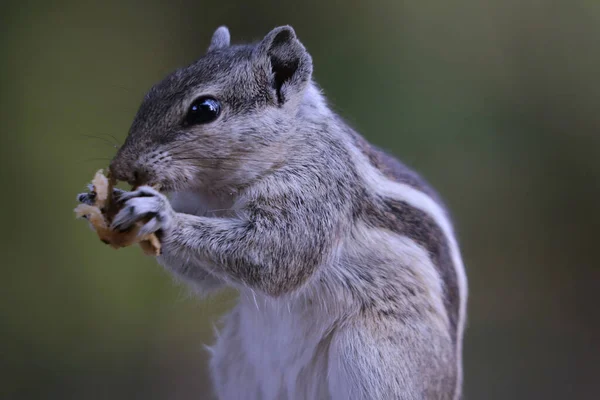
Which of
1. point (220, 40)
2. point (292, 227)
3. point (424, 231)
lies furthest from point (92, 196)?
point (424, 231)

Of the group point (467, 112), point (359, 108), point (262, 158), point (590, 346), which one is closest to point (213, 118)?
point (262, 158)

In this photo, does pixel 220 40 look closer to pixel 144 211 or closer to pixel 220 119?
pixel 220 119

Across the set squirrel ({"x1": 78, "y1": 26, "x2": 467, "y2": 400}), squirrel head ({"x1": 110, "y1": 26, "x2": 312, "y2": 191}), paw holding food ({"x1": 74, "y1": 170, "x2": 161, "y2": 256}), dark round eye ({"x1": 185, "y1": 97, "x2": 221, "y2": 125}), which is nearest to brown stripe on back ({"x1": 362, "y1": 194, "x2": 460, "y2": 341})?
squirrel ({"x1": 78, "y1": 26, "x2": 467, "y2": 400})

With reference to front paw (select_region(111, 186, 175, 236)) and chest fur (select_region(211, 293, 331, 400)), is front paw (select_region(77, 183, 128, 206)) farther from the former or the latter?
chest fur (select_region(211, 293, 331, 400))

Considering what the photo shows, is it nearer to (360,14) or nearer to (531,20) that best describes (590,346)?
(531,20)

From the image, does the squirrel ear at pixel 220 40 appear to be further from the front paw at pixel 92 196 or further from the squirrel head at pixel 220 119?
the front paw at pixel 92 196

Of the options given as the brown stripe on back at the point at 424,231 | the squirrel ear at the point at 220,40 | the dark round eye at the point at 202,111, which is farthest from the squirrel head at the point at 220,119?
the brown stripe on back at the point at 424,231

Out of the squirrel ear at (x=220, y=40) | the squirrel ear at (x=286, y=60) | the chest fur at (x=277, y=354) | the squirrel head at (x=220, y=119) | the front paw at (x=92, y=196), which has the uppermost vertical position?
the squirrel ear at (x=220, y=40)
